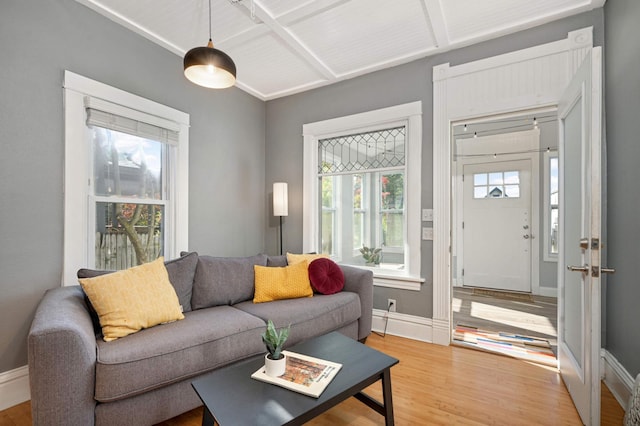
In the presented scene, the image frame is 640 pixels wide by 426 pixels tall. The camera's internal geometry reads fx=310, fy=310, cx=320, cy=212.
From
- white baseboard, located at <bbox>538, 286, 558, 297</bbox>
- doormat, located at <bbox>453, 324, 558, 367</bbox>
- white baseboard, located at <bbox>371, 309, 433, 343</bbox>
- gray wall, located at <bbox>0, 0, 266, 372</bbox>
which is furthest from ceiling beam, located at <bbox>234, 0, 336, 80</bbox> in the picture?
white baseboard, located at <bbox>538, 286, 558, 297</bbox>

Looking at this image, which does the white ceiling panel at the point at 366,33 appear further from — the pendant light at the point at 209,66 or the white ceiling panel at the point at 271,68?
the pendant light at the point at 209,66

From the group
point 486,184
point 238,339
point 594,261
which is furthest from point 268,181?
point 486,184

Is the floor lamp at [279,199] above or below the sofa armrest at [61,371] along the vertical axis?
above

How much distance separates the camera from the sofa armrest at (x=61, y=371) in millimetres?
1324

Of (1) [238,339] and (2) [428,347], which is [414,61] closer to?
(2) [428,347]

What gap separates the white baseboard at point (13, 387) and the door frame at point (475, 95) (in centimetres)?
315

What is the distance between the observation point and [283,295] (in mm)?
2688

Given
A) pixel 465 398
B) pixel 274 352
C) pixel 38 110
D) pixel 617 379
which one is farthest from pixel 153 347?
pixel 617 379

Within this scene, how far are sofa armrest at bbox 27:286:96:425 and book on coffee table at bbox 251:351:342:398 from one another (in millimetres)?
775

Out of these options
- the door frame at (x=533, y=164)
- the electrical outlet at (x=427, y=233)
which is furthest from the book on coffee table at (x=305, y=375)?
the door frame at (x=533, y=164)

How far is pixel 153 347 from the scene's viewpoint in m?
1.64

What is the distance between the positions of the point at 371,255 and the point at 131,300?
7.83 ft

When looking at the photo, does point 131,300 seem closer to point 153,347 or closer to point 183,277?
point 153,347

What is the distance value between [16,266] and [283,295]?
1.81 meters
